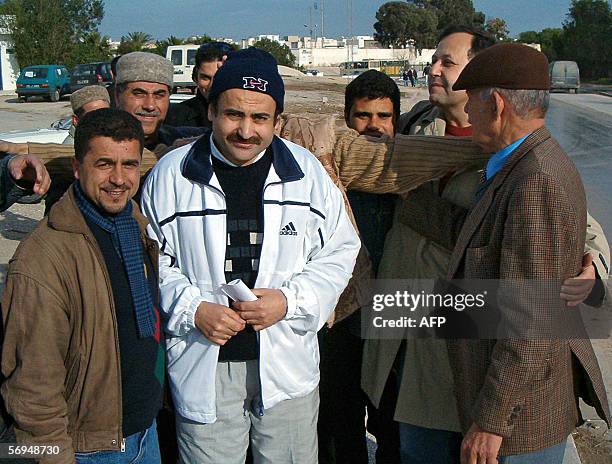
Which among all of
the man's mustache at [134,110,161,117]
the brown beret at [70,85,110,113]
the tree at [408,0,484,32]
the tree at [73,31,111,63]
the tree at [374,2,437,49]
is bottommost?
the man's mustache at [134,110,161,117]

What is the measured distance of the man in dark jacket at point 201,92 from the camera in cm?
490

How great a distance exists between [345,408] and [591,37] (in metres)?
73.7

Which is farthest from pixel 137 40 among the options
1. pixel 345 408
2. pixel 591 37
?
pixel 345 408

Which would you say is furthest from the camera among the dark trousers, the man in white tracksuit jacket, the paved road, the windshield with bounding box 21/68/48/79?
the windshield with bounding box 21/68/48/79

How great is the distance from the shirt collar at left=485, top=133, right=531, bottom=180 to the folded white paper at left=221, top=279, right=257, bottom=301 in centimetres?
92

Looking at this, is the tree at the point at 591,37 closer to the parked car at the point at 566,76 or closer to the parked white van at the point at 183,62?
the parked car at the point at 566,76

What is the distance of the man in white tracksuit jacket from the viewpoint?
245cm

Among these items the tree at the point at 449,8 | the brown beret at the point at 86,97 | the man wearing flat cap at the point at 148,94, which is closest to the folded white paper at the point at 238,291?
the man wearing flat cap at the point at 148,94

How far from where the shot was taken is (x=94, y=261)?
226 cm

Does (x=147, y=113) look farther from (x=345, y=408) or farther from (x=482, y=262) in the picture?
(x=482, y=262)

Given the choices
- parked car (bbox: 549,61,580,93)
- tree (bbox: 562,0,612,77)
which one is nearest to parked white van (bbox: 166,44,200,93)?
parked car (bbox: 549,61,580,93)

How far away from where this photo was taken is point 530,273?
Answer: 6.94ft

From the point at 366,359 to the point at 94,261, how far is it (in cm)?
133

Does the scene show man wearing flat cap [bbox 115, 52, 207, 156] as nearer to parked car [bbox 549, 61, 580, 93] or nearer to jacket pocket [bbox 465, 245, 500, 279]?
jacket pocket [bbox 465, 245, 500, 279]
